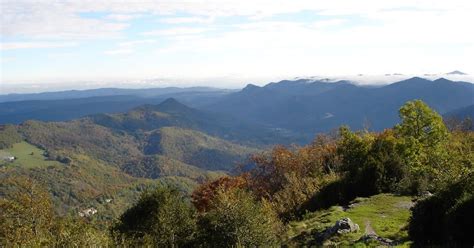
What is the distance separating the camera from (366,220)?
103 ft

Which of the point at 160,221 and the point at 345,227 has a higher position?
the point at 345,227

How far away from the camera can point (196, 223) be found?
126 ft

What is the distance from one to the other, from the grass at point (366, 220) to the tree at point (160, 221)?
9.76 metres

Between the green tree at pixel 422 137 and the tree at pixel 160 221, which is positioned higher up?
the green tree at pixel 422 137

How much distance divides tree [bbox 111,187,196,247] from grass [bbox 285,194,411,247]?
976 cm

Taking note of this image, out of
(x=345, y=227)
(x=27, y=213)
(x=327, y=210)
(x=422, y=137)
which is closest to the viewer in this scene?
(x=345, y=227)

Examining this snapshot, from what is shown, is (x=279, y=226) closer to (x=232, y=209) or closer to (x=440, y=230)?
(x=232, y=209)

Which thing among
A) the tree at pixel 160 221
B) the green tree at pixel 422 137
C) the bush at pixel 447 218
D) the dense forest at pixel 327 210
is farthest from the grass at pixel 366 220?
the green tree at pixel 422 137

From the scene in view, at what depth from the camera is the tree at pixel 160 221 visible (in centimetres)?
3697

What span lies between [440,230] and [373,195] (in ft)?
62.0

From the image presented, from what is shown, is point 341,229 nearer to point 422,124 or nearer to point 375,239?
point 375,239

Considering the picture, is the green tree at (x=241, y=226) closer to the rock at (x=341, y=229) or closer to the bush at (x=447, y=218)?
the rock at (x=341, y=229)

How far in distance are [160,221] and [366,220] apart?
17.3 metres

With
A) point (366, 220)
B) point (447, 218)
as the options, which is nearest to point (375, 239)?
point (447, 218)
